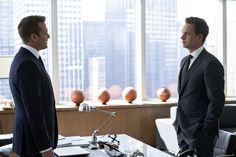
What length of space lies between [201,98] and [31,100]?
1.17 metres

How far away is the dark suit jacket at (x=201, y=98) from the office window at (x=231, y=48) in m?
3.85

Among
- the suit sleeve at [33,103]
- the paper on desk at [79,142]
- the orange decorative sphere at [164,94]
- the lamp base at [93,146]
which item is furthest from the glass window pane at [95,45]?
the suit sleeve at [33,103]

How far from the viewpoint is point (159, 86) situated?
5.92m

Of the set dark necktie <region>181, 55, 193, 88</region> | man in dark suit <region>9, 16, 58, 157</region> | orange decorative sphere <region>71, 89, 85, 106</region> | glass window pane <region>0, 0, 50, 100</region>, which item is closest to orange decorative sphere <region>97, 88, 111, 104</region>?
orange decorative sphere <region>71, 89, 85, 106</region>

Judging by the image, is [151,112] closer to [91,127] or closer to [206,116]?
[91,127]

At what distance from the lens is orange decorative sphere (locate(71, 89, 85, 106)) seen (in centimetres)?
519

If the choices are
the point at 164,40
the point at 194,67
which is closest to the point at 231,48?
the point at 164,40

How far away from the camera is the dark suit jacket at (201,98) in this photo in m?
2.52

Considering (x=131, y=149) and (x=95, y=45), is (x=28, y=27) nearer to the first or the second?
(x=131, y=149)

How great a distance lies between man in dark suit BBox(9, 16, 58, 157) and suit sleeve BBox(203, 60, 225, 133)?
102 centimetres

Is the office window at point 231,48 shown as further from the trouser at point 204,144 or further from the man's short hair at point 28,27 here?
the man's short hair at point 28,27

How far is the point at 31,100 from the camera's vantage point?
210 centimetres

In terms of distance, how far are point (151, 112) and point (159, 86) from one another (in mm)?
587

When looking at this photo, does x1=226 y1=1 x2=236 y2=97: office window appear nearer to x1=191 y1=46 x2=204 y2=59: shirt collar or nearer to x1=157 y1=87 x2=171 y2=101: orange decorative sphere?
x1=157 y1=87 x2=171 y2=101: orange decorative sphere
